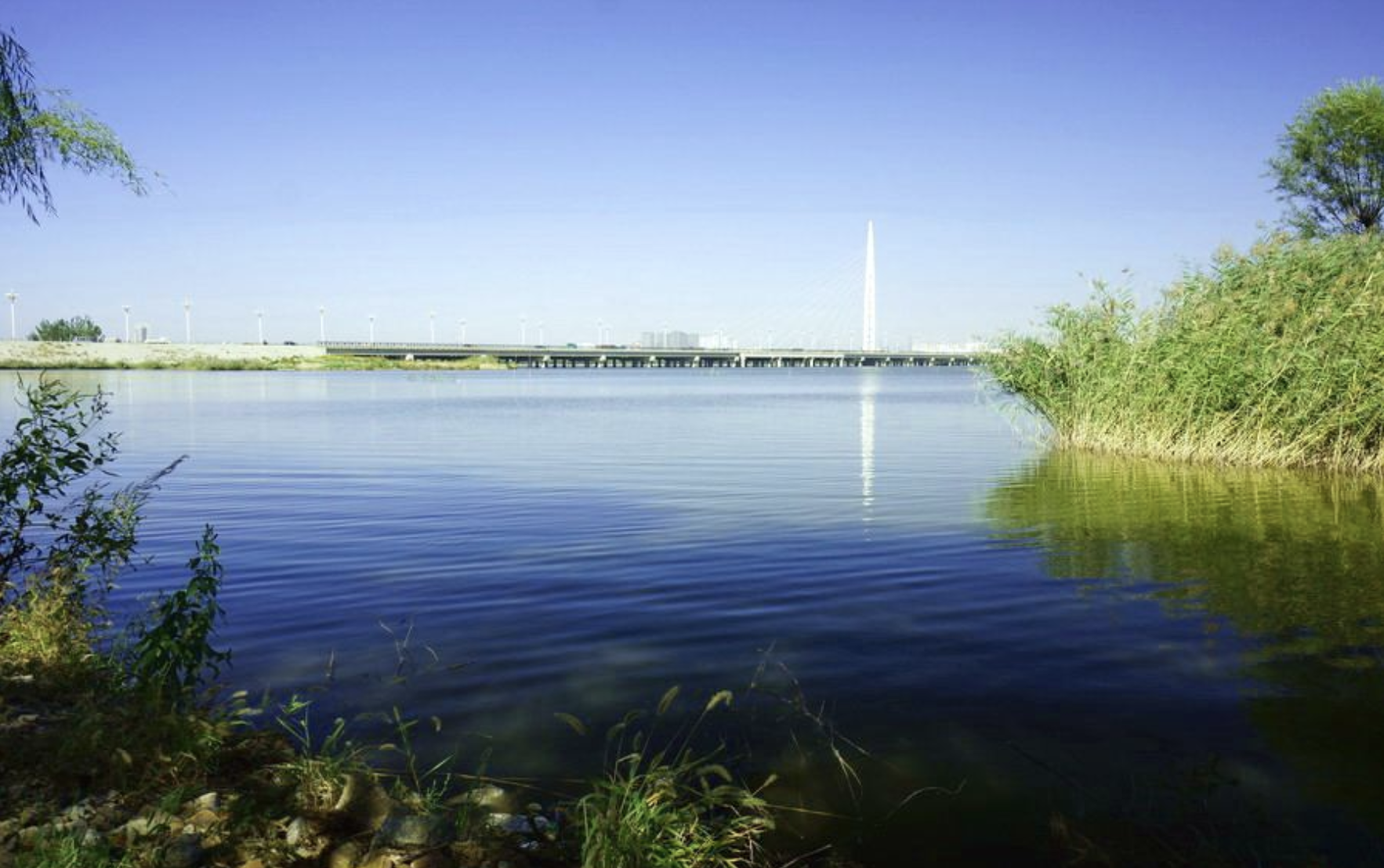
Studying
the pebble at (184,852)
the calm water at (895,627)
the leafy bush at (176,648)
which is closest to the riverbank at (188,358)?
the calm water at (895,627)

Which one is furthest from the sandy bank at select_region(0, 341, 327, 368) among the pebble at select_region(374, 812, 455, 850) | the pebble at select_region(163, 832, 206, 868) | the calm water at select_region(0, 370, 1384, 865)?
the pebble at select_region(374, 812, 455, 850)

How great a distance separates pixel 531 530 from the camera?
48.0 ft

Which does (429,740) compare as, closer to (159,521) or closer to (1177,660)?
(1177,660)

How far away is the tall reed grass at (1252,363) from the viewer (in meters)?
20.7

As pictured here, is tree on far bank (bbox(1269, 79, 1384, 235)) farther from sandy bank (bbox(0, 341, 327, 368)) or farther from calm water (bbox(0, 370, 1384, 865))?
sandy bank (bbox(0, 341, 327, 368))

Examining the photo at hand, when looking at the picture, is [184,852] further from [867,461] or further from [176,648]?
[867,461]

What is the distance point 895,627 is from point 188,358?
500 feet

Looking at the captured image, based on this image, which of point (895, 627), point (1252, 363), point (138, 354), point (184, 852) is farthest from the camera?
point (138, 354)

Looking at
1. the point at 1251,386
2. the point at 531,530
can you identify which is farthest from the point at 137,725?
the point at 1251,386

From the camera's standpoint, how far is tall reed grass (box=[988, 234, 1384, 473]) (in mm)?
20656

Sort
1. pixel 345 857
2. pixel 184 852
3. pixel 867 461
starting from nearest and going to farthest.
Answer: pixel 184 852, pixel 345 857, pixel 867 461

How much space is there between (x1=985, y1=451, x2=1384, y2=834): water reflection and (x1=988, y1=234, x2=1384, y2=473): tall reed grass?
1059mm

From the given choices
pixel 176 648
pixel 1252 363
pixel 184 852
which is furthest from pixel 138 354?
pixel 184 852

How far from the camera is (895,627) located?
29.8 feet
